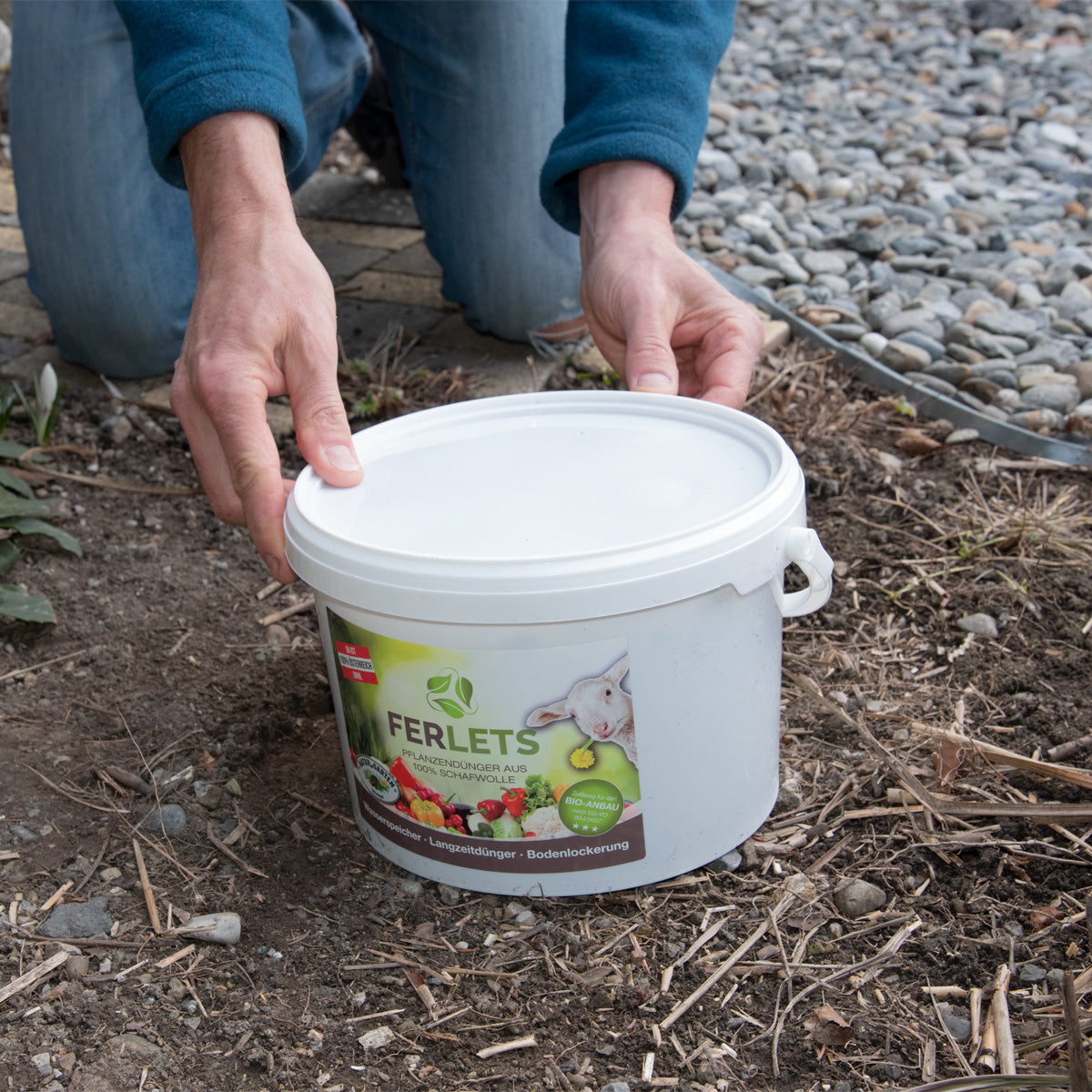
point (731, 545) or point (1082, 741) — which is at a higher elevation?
point (731, 545)

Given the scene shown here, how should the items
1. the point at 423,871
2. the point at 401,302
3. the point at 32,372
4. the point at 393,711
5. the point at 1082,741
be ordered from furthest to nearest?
1. the point at 401,302
2. the point at 32,372
3. the point at 1082,741
4. the point at 423,871
5. the point at 393,711

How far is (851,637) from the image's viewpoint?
1.54 meters

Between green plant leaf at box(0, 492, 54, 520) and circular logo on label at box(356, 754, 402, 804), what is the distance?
2.84 ft

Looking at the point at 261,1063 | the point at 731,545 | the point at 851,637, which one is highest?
the point at 731,545

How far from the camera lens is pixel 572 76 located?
1752 millimetres

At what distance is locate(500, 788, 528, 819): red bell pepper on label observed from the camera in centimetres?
102

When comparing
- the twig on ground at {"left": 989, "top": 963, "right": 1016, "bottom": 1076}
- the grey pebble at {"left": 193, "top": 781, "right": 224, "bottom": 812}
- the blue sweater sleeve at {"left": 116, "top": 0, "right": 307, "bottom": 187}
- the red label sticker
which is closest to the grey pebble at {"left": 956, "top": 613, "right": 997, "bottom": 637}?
the twig on ground at {"left": 989, "top": 963, "right": 1016, "bottom": 1076}

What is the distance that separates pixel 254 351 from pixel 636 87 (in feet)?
2.62

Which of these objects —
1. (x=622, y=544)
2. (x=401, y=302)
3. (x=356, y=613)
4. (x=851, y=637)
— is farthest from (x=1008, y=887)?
(x=401, y=302)

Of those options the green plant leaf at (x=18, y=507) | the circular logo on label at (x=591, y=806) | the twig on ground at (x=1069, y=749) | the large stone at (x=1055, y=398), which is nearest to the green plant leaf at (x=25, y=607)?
the green plant leaf at (x=18, y=507)

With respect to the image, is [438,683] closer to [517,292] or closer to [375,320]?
[517,292]

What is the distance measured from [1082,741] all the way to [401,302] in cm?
176

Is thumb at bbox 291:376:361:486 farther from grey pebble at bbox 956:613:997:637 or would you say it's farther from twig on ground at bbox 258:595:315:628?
grey pebble at bbox 956:613:997:637

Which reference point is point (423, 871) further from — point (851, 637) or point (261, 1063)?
point (851, 637)
